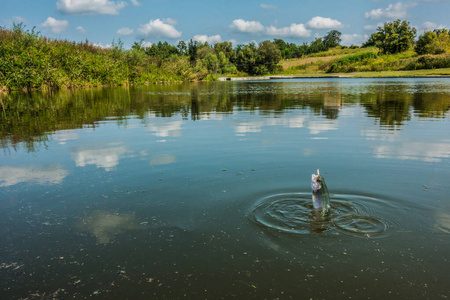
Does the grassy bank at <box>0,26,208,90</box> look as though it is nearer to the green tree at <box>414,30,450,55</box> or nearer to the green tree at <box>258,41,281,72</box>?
the green tree at <box>258,41,281,72</box>

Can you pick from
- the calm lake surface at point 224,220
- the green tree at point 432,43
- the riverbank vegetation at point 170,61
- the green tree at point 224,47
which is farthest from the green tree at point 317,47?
the calm lake surface at point 224,220

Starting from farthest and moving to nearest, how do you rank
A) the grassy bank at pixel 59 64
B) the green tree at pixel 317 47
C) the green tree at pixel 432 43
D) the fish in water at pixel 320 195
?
the green tree at pixel 317 47
the green tree at pixel 432 43
the grassy bank at pixel 59 64
the fish in water at pixel 320 195

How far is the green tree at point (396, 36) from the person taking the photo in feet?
388

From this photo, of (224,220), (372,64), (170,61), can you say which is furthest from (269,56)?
(224,220)

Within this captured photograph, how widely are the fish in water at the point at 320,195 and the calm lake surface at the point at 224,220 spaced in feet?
0.51

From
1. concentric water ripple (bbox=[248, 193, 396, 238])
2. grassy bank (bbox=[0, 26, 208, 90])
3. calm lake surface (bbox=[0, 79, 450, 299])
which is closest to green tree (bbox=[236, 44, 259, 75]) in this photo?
grassy bank (bbox=[0, 26, 208, 90])

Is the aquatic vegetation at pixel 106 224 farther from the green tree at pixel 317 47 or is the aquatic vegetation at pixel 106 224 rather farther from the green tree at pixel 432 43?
the green tree at pixel 317 47

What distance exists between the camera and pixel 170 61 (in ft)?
272

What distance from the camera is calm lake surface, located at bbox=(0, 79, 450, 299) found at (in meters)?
3.56

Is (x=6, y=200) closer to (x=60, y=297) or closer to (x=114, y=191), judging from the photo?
(x=114, y=191)

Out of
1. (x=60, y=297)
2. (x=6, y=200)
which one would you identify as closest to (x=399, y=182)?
(x=60, y=297)

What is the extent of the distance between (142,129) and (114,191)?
720 cm

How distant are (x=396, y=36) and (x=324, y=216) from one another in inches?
5394

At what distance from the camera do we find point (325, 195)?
504cm
